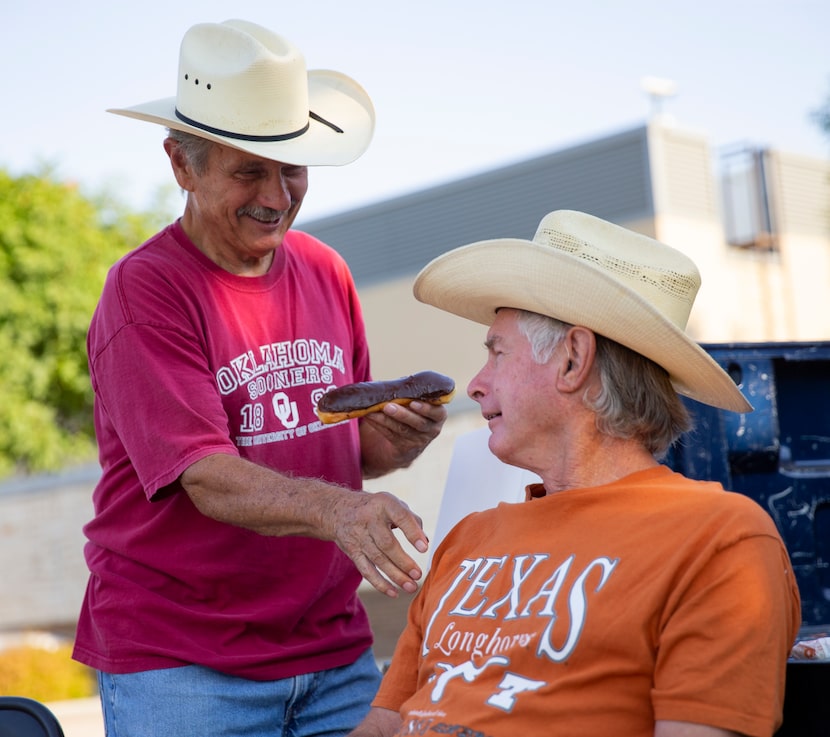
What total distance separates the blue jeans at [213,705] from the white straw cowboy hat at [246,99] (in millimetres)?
1413

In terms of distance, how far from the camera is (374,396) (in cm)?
312

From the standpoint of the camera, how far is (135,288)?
303 cm

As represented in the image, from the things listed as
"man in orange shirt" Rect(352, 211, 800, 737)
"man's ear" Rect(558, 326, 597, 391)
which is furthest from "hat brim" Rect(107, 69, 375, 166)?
"man's ear" Rect(558, 326, 597, 391)

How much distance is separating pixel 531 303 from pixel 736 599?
2.74 ft

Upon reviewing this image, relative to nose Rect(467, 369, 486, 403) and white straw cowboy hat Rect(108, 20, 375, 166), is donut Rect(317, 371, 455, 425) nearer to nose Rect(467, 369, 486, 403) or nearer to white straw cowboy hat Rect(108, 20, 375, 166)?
nose Rect(467, 369, 486, 403)

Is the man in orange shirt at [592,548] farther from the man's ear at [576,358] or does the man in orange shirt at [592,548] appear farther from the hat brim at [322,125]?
the hat brim at [322,125]

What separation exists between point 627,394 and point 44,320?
60.9 feet

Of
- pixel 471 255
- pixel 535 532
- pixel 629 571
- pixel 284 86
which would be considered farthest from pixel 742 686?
pixel 284 86

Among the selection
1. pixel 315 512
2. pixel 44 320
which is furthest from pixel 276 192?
pixel 44 320

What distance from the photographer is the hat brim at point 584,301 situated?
245 centimetres

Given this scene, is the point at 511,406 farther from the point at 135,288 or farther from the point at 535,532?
the point at 135,288

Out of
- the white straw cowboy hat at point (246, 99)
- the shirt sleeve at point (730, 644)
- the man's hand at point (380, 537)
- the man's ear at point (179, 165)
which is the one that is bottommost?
the shirt sleeve at point (730, 644)

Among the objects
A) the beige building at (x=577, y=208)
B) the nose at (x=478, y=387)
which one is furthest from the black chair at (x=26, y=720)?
the beige building at (x=577, y=208)

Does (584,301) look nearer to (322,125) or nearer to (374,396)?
(374,396)
